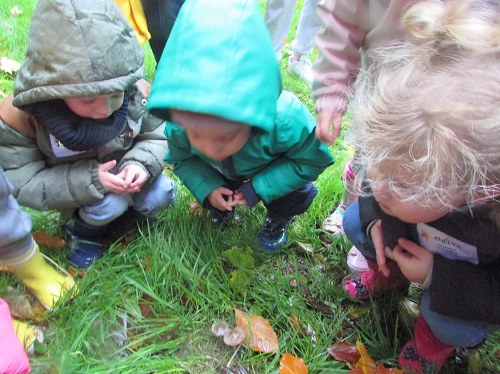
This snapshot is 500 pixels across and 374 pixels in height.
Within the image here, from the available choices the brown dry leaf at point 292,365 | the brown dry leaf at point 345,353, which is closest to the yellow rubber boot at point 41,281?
the brown dry leaf at point 292,365

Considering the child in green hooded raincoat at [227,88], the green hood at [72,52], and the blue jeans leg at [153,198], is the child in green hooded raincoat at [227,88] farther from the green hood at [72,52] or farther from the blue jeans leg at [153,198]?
the blue jeans leg at [153,198]

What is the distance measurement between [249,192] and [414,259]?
666 millimetres

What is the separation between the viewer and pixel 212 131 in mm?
1250

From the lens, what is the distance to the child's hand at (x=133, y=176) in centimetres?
166

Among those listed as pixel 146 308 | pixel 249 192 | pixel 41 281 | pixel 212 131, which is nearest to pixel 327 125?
pixel 212 131

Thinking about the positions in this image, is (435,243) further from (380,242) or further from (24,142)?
(24,142)

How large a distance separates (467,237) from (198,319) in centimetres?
92

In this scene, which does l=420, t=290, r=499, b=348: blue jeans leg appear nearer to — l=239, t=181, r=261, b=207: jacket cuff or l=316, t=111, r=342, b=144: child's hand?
l=316, t=111, r=342, b=144: child's hand

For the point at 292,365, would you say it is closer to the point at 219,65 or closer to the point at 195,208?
the point at 195,208

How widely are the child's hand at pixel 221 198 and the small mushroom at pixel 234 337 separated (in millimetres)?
465

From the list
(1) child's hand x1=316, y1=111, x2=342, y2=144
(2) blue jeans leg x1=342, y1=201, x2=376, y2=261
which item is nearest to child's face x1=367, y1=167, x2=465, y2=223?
(1) child's hand x1=316, y1=111, x2=342, y2=144

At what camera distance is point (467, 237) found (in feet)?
3.70

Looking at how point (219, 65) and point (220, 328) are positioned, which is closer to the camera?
point (219, 65)

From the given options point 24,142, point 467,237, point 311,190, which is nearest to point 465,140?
point 467,237
